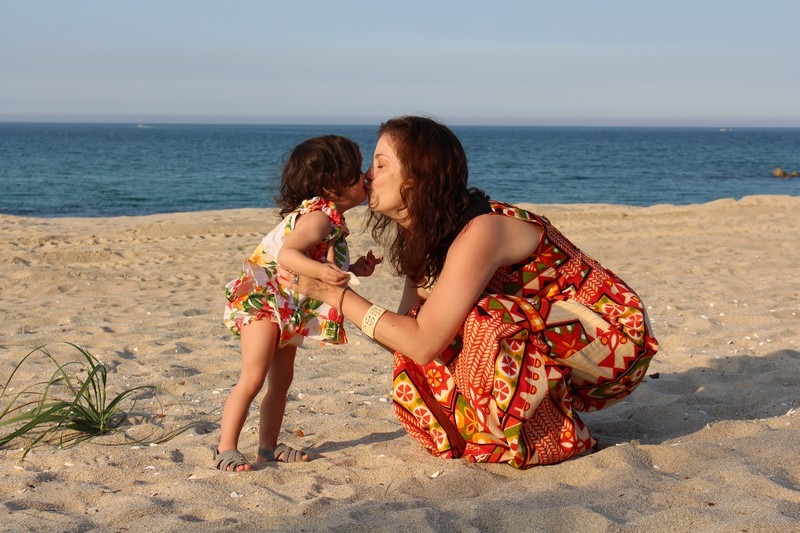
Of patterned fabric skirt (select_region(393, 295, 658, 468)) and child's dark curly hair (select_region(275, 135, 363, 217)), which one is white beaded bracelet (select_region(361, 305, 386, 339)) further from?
child's dark curly hair (select_region(275, 135, 363, 217))

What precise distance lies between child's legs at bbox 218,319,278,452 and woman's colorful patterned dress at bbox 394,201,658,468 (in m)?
0.47

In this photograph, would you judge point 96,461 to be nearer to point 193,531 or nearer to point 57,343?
point 193,531

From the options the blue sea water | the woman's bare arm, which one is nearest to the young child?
the woman's bare arm

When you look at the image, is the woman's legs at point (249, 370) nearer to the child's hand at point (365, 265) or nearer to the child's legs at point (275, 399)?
the child's legs at point (275, 399)

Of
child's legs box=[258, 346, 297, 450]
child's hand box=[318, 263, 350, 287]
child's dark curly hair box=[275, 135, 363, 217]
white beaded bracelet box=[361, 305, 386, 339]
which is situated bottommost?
child's legs box=[258, 346, 297, 450]

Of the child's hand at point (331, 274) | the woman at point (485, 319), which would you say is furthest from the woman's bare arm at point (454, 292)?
the child's hand at point (331, 274)

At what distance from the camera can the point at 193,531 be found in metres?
2.33

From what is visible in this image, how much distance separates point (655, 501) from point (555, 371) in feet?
1.88

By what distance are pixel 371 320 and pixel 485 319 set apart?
0.38 m

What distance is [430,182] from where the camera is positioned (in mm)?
2871

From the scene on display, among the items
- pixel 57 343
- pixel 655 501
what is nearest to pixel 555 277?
pixel 655 501

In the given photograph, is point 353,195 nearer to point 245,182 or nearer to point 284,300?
point 284,300

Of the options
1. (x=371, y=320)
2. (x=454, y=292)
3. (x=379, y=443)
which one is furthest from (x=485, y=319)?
(x=379, y=443)

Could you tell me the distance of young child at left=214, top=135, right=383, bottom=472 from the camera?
119 inches
